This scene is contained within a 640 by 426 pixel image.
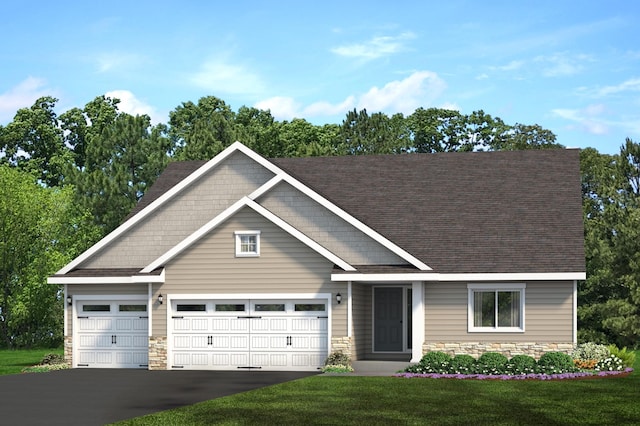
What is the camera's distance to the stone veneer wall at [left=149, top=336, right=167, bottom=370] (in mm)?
31688

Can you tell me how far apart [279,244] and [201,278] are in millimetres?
2764

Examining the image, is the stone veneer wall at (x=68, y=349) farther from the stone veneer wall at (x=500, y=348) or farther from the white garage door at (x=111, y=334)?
the stone veneer wall at (x=500, y=348)

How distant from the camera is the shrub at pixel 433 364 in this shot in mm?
27938

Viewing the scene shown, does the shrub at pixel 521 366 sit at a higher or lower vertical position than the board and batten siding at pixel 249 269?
lower

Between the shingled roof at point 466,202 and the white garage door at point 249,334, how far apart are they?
4.26 m

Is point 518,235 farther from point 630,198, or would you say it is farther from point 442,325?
point 630,198

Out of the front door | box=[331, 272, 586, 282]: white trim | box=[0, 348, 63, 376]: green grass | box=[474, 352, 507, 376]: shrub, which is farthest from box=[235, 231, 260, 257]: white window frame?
box=[0, 348, 63, 376]: green grass

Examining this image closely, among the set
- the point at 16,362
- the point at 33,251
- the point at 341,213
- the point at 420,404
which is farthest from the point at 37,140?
the point at 420,404

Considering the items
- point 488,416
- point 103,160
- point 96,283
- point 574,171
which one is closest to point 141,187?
point 103,160

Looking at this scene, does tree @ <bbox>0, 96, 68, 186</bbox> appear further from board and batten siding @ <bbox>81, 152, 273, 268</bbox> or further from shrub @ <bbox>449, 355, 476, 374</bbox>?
shrub @ <bbox>449, 355, 476, 374</bbox>

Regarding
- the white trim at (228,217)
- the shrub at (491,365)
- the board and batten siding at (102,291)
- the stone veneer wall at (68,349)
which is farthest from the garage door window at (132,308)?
the shrub at (491,365)

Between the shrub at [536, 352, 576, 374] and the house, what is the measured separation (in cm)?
253

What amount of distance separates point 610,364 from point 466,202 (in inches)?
335

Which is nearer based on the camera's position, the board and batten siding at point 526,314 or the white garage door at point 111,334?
the board and batten siding at point 526,314
